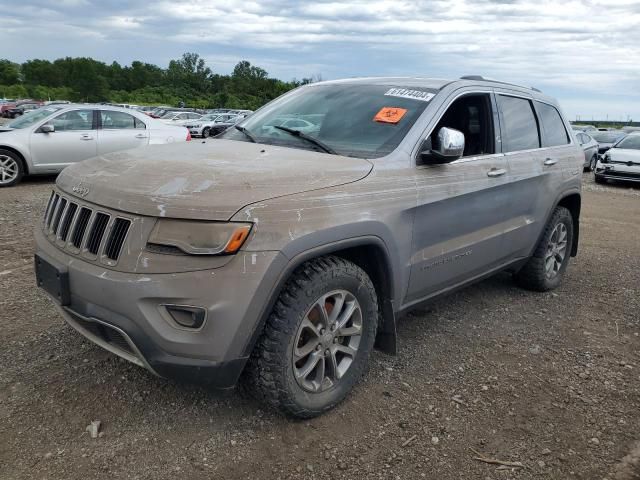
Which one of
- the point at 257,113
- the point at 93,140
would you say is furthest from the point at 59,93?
the point at 257,113

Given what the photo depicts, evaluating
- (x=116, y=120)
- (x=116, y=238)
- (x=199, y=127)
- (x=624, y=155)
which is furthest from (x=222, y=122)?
(x=116, y=238)

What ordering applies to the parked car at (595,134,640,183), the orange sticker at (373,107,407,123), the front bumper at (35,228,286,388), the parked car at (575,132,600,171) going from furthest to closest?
the parked car at (575,132,600,171) < the parked car at (595,134,640,183) < the orange sticker at (373,107,407,123) < the front bumper at (35,228,286,388)

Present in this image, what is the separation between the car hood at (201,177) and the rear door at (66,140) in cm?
782

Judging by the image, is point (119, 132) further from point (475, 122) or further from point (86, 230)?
point (86, 230)

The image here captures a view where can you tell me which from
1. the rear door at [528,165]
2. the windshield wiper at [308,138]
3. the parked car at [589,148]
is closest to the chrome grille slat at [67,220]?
the windshield wiper at [308,138]

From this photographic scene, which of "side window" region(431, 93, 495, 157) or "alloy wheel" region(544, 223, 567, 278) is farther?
"alloy wheel" region(544, 223, 567, 278)

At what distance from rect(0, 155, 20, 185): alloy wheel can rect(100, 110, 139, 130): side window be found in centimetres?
170

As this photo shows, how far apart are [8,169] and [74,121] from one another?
145cm

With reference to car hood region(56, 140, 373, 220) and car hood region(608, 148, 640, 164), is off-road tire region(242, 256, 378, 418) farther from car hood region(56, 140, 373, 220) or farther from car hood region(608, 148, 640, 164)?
car hood region(608, 148, 640, 164)

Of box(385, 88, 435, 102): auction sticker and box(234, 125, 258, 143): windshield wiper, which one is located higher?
box(385, 88, 435, 102): auction sticker

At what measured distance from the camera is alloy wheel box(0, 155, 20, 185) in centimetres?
992

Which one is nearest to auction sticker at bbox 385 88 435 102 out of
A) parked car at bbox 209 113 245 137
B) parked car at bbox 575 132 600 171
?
parked car at bbox 575 132 600 171

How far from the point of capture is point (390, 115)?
3.54 m

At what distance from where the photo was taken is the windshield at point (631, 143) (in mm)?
15953
